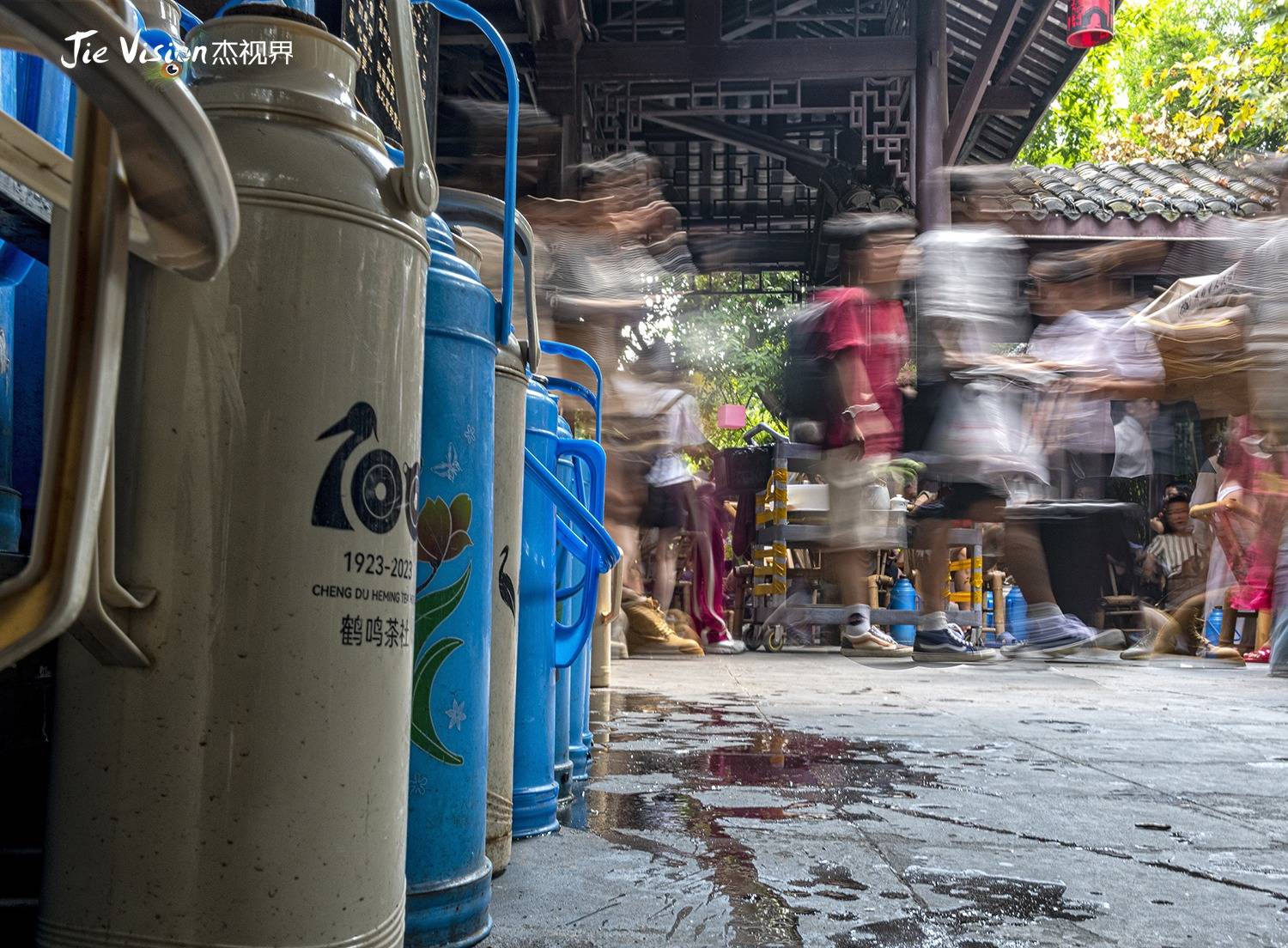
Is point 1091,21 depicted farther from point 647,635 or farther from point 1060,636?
point 647,635

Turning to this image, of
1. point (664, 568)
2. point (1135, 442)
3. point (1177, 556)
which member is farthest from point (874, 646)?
point (1177, 556)

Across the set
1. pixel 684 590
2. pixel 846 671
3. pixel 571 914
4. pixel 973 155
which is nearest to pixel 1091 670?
pixel 846 671

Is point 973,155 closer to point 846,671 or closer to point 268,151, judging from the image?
point 846,671

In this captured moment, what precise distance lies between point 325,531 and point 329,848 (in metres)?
0.25

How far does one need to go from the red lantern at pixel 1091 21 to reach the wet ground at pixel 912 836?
19.6ft

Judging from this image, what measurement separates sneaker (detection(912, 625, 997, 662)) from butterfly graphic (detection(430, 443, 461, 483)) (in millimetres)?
5918

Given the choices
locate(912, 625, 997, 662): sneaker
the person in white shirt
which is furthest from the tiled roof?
locate(912, 625, 997, 662): sneaker

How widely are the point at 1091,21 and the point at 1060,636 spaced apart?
4516 millimetres

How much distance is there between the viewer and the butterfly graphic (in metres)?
1.25

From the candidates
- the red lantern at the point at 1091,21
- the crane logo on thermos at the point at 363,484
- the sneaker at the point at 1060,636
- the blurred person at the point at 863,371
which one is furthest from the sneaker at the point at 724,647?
the crane logo on thermos at the point at 363,484

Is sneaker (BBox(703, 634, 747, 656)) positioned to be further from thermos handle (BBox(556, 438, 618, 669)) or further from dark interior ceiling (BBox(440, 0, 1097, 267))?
thermos handle (BBox(556, 438, 618, 669))

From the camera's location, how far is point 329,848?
0.96m

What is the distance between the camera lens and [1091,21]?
8289 mm

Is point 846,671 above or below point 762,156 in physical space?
below
